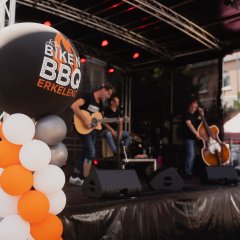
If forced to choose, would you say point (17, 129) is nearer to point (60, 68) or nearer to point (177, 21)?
point (60, 68)

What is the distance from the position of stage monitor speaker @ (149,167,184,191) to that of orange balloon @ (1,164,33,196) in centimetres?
227

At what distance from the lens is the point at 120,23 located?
22.8 feet

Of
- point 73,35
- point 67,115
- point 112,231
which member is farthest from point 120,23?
point 112,231

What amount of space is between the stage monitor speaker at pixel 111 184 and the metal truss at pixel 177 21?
3.60 m

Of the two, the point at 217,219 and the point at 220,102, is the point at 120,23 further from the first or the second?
the point at 217,219

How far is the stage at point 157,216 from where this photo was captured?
2506 millimetres

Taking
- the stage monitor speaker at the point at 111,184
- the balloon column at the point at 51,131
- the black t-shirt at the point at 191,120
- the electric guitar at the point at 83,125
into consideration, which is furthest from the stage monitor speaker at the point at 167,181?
the black t-shirt at the point at 191,120

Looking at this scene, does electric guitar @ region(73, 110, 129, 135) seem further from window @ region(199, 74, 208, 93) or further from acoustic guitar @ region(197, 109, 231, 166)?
window @ region(199, 74, 208, 93)

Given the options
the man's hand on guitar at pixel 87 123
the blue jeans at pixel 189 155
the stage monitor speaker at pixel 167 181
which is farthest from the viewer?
the blue jeans at pixel 189 155

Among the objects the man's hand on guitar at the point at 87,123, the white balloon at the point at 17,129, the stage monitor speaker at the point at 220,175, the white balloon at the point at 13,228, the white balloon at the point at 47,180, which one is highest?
the man's hand on guitar at the point at 87,123

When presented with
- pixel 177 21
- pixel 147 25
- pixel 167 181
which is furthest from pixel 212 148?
pixel 147 25

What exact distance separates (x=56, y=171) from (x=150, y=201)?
1362 millimetres

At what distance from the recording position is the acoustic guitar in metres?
6.26

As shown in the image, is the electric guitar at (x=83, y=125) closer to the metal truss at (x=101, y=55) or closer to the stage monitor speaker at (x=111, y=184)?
the stage monitor speaker at (x=111, y=184)
